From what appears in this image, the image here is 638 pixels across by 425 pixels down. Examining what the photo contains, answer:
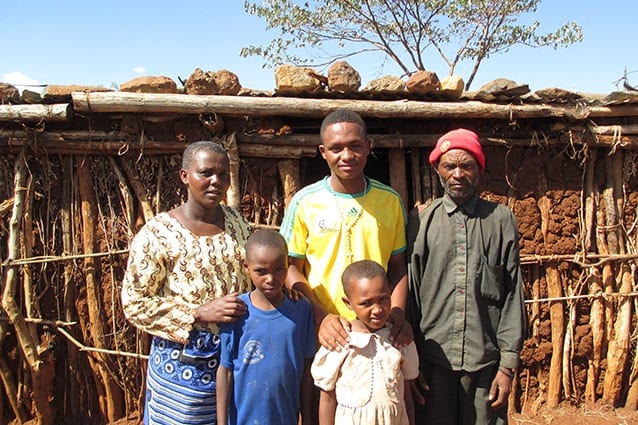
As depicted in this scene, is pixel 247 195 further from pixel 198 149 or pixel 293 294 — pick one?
pixel 293 294

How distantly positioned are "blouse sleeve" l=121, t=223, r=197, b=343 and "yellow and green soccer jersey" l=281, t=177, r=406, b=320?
553mm

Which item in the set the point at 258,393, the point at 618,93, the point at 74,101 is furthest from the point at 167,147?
the point at 618,93

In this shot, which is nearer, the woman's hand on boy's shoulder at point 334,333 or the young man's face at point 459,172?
the woman's hand on boy's shoulder at point 334,333

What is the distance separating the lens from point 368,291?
2.03 meters

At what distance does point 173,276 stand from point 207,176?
1.44 ft

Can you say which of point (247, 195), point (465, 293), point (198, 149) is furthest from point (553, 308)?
point (198, 149)

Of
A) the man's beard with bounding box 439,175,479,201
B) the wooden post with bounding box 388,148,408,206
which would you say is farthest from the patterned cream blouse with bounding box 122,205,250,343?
the wooden post with bounding box 388,148,408,206

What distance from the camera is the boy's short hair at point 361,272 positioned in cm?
205

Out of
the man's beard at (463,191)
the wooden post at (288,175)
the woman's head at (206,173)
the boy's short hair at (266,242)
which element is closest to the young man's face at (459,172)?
the man's beard at (463,191)

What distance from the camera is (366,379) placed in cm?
209

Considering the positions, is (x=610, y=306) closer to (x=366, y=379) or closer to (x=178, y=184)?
(x=366, y=379)

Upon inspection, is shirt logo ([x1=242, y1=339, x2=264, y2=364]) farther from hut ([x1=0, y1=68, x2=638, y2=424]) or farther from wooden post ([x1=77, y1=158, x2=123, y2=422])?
wooden post ([x1=77, y1=158, x2=123, y2=422])

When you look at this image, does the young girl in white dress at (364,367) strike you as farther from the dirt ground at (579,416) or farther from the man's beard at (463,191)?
the dirt ground at (579,416)

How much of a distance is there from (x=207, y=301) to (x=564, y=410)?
3546 millimetres
